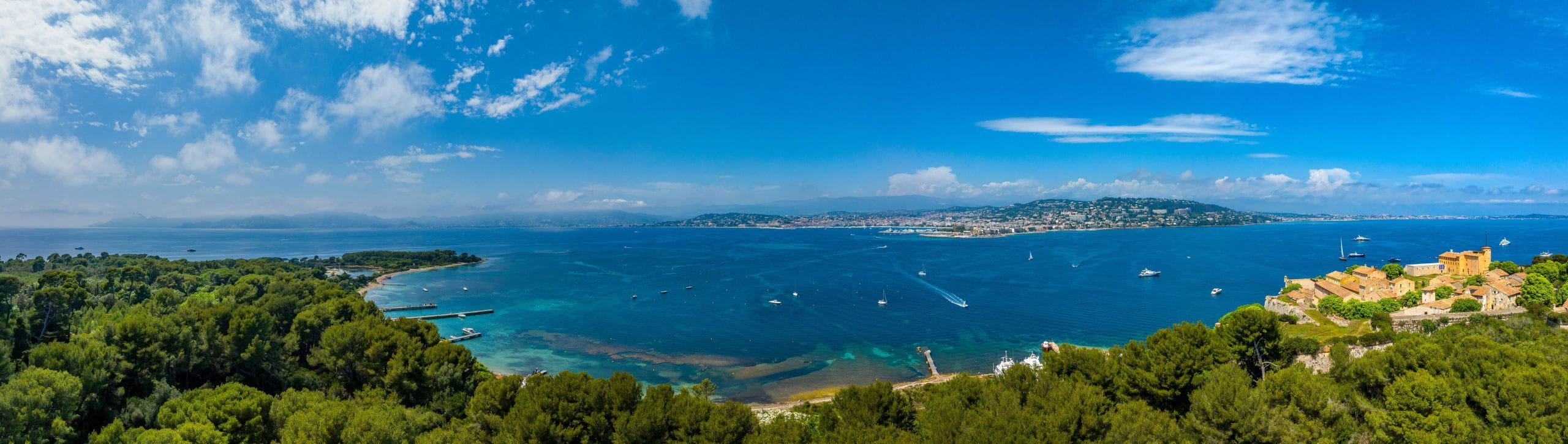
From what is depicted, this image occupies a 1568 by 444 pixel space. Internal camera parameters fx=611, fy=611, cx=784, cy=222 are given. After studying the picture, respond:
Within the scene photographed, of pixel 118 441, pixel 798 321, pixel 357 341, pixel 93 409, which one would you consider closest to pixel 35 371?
pixel 93 409

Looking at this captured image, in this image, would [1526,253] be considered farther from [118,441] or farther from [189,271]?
[189,271]

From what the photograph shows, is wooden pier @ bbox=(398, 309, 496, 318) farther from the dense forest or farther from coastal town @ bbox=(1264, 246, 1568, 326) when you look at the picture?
coastal town @ bbox=(1264, 246, 1568, 326)

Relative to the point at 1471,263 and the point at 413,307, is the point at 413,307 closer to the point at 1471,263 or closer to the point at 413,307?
the point at 413,307

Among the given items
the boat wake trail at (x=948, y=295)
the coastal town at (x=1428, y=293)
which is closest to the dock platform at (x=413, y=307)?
→ the boat wake trail at (x=948, y=295)

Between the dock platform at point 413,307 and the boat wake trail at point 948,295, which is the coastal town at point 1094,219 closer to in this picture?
the boat wake trail at point 948,295

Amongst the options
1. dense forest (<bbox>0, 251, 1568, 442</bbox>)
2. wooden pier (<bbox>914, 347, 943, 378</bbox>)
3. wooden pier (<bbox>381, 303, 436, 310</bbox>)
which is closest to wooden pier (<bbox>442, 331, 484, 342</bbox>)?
wooden pier (<bbox>381, 303, 436, 310</bbox>)

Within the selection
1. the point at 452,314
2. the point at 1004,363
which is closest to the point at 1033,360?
the point at 1004,363

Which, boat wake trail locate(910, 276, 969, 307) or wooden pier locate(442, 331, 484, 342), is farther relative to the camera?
boat wake trail locate(910, 276, 969, 307)
